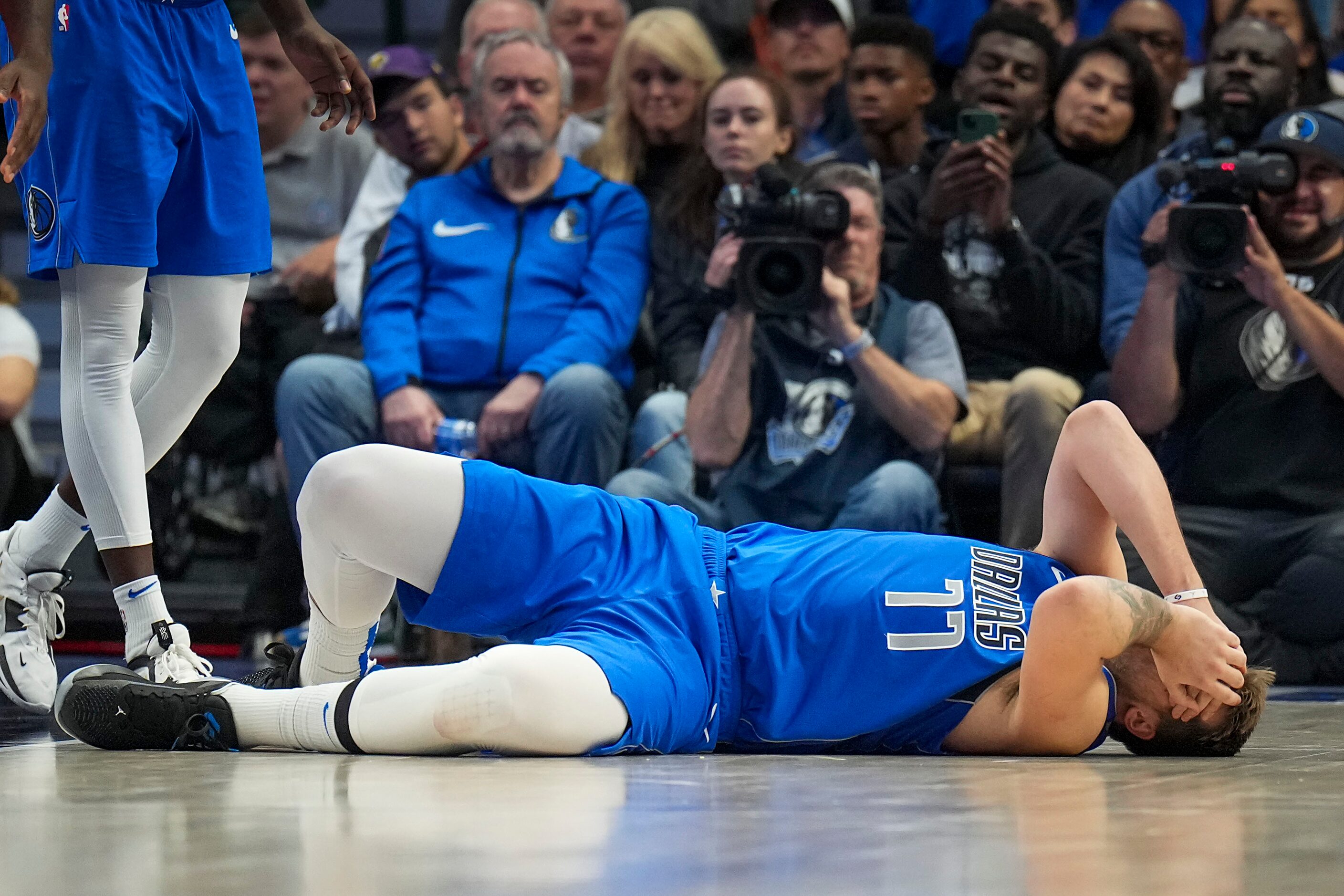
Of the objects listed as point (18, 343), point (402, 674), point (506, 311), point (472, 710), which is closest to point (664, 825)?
point (472, 710)

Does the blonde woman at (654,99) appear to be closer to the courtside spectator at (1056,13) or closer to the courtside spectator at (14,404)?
the courtside spectator at (1056,13)

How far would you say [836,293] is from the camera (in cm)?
359

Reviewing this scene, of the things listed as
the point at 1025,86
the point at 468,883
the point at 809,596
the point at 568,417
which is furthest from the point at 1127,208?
the point at 468,883

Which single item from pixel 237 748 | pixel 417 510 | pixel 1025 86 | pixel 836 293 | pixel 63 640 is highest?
pixel 1025 86

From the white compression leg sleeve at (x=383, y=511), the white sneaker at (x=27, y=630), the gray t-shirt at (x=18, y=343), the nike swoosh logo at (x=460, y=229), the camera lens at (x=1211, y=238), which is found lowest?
the white sneaker at (x=27, y=630)

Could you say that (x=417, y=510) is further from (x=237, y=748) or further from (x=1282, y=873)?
(x=1282, y=873)

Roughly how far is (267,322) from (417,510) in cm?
240

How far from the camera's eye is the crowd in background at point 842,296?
353 centimetres

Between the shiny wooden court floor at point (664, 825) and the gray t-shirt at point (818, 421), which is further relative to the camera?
the gray t-shirt at point (818, 421)

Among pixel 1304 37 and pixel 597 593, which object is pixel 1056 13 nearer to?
pixel 1304 37

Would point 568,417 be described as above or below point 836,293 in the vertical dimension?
below

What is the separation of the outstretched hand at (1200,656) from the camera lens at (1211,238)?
1.71m

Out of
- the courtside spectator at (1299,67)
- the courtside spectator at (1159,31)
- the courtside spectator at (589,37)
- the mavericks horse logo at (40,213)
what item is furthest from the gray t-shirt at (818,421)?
the mavericks horse logo at (40,213)

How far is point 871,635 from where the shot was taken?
202cm
